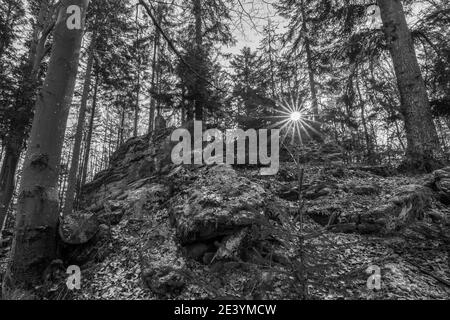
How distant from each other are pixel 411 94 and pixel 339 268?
494 centimetres

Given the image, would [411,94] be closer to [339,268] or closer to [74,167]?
[339,268]

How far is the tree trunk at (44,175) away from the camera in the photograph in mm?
3104

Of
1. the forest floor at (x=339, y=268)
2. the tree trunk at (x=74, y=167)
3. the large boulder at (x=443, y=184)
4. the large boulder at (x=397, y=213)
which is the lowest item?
the forest floor at (x=339, y=268)

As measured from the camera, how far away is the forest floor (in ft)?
8.05

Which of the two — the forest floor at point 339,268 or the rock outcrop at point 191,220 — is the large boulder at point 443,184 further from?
the rock outcrop at point 191,220

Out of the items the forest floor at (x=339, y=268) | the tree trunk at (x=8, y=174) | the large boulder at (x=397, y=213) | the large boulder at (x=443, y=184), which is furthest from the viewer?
the tree trunk at (x=8, y=174)

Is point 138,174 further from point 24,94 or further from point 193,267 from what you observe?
point 193,267

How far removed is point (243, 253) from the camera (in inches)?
127

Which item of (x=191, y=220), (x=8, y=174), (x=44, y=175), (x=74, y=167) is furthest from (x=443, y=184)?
(x=74, y=167)

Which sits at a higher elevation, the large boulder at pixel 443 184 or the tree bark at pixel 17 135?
the tree bark at pixel 17 135

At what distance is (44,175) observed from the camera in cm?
324

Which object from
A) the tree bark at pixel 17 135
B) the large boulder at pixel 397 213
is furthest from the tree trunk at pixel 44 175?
the large boulder at pixel 397 213

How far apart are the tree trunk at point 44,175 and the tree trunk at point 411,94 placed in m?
6.56
